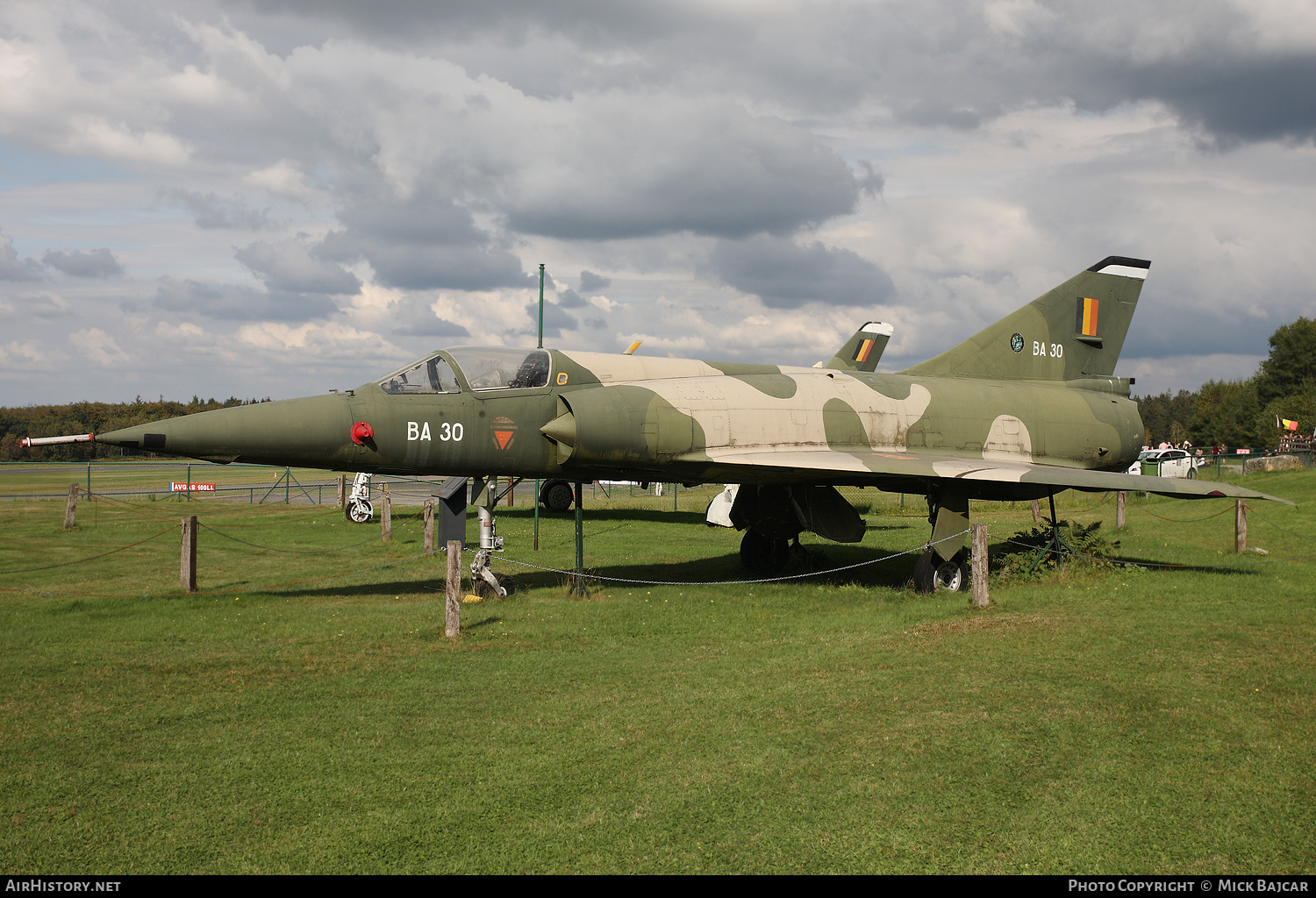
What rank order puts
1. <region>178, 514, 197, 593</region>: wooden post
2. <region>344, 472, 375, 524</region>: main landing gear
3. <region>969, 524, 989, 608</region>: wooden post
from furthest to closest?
<region>344, 472, 375, 524</region>: main landing gear, <region>178, 514, 197, 593</region>: wooden post, <region>969, 524, 989, 608</region>: wooden post

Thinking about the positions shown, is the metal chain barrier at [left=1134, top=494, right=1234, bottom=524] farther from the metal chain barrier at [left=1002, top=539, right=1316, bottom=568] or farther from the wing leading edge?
the wing leading edge

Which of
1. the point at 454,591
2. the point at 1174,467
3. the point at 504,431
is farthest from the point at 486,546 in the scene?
the point at 1174,467

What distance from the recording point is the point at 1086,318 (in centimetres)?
1595

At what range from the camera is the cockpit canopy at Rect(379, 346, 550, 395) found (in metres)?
11.0

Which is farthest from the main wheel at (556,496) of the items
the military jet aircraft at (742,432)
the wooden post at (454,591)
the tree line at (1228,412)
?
the tree line at (1228,412)

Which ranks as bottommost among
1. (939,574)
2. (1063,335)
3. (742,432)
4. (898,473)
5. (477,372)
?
(939,574)

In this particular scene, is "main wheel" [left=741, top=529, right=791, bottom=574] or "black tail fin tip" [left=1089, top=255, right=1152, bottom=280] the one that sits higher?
"black tail fin tip" [left=1089, top=255, right=1152, bottom=280]

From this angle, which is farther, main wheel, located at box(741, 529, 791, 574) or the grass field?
main wheel, located at box(741, 529, 791, 574)

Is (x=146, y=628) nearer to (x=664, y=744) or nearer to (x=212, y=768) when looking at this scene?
(x=212, y=768)

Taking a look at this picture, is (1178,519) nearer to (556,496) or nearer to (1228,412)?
(556,496)

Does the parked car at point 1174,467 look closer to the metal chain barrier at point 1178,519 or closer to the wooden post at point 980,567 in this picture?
the metal chain barrier at point 1178,519

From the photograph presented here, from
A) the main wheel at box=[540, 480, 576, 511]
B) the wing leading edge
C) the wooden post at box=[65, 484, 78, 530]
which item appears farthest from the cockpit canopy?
the wooden post at box=[65, 484, 78, 530]

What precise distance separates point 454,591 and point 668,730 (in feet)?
13.6
